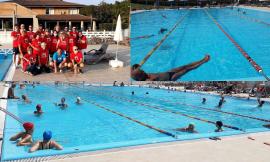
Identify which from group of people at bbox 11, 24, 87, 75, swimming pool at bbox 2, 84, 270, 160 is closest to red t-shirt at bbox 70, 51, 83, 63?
group of people at bbox 11, 24, 87, 75

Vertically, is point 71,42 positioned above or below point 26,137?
above

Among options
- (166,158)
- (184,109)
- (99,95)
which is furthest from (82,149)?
(99,95)

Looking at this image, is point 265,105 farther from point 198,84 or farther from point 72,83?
point 72,83

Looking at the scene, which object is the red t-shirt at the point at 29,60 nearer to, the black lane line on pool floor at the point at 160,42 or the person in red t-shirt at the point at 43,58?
the person in red t-shirt at the point at 43,58

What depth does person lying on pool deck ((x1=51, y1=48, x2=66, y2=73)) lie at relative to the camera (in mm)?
15336

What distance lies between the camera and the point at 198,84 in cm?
1648

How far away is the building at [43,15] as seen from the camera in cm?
3972

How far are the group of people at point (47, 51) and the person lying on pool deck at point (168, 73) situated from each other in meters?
4.47

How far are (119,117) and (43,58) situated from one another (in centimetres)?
718

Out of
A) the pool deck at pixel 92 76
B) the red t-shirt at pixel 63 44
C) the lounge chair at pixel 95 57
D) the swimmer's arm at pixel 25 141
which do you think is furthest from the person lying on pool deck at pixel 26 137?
the lounge chair at pixel 95 57

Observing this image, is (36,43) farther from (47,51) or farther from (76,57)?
(76,57)

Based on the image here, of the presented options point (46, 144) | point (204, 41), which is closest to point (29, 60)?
point (204, 41)

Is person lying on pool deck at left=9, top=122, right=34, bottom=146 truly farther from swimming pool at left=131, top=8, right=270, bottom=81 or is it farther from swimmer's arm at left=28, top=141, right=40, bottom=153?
swimming pool at left=131, top=8, right=270, bottom=81

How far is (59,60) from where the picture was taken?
15.7 metres
